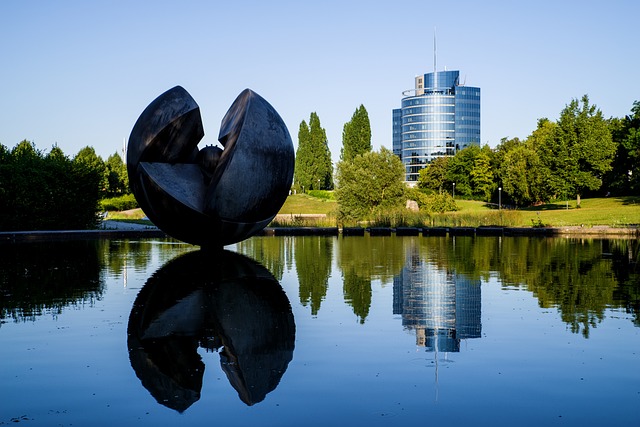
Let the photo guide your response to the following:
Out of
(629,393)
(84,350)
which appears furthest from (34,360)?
(629,393)

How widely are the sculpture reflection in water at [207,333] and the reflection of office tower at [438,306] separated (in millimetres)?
2042

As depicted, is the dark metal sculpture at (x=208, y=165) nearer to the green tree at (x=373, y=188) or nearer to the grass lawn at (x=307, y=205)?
the green tree at (x=373, y=188)

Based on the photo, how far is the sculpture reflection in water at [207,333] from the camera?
24.5ft

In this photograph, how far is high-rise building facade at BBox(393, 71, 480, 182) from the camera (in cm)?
17150

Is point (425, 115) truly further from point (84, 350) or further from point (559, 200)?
point (84, 350)

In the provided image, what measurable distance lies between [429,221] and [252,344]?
113ft

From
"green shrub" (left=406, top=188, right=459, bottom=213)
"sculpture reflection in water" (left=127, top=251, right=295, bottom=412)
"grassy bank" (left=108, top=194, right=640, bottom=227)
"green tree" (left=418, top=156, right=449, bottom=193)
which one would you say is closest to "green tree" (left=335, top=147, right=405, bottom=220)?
"grassy bank" (left=108, top=194, right=640, bottom=227)

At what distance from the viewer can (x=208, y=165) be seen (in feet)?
66.1

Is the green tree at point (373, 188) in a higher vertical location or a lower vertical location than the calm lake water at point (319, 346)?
higher

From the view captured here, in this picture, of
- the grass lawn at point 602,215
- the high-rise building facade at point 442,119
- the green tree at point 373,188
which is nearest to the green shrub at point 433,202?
the green tree at point 373,188

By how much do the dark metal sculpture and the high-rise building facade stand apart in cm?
15362

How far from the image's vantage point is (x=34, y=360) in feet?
27.9

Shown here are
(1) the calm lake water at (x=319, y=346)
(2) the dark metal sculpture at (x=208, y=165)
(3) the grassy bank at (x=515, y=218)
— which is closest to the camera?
(1) the calm lake water at (x=319, y=346)

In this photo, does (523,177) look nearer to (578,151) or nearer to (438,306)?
(578,151)
